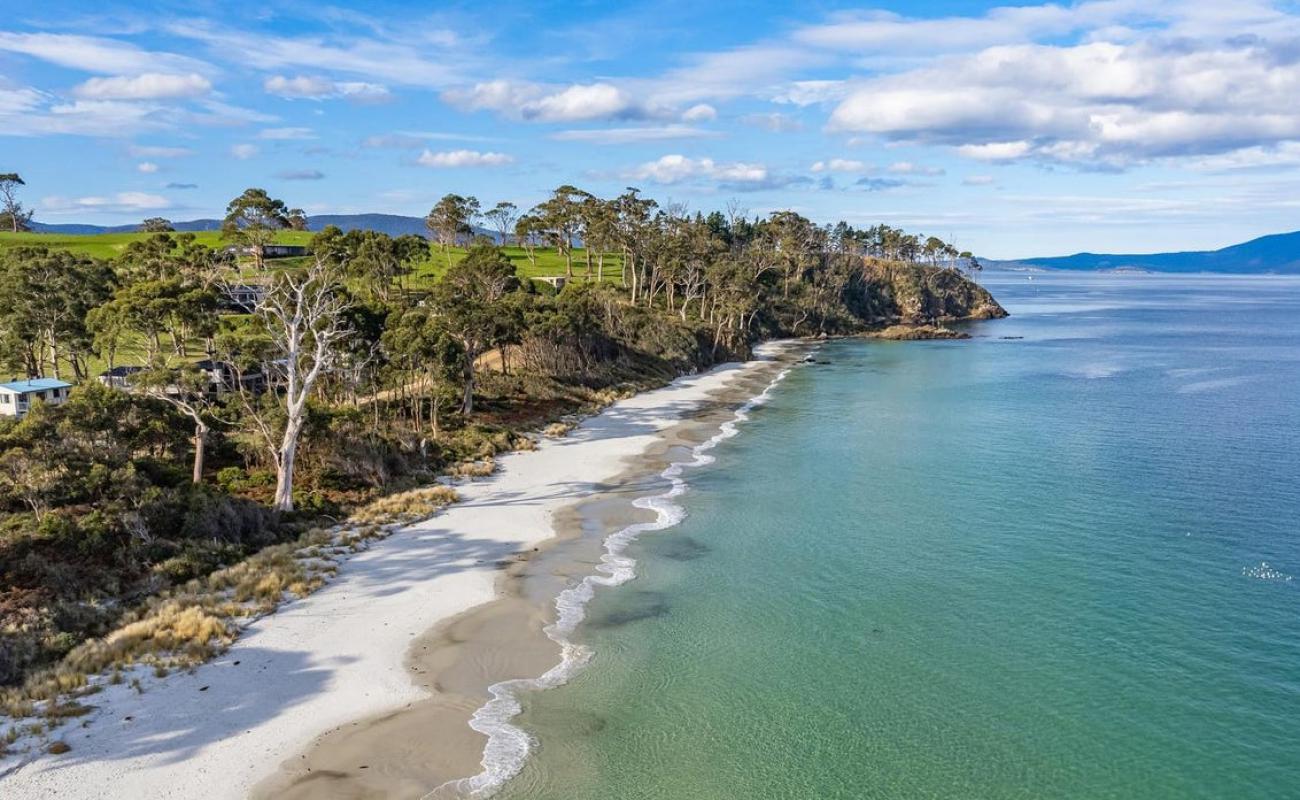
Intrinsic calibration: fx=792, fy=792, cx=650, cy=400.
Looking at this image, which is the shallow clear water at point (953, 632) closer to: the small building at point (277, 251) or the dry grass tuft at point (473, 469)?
the dry grass tuft at point (473, 469)

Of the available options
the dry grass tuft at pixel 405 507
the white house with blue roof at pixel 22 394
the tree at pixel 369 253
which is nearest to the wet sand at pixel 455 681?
the dry grass tuft at pixel 405 507

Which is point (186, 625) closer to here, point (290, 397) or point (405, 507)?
point (290, 397)

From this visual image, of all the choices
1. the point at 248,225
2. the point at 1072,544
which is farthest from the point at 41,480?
the point at 248,225

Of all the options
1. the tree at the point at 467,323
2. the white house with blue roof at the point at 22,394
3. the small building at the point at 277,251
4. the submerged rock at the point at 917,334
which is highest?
the small building at the point at 277,251

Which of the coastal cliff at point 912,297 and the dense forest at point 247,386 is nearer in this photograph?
the dense forest at point 247,386

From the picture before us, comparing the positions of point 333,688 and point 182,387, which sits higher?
point 182,387

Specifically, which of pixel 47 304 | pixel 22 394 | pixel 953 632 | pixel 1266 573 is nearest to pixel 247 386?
pixel 47 304

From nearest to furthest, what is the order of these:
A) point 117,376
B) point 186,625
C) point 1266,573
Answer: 1. point 186,625
2. point 1266,573
3. point 117,376

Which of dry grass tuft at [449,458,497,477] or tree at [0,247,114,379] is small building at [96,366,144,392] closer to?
tree at [0,247,114,379]
